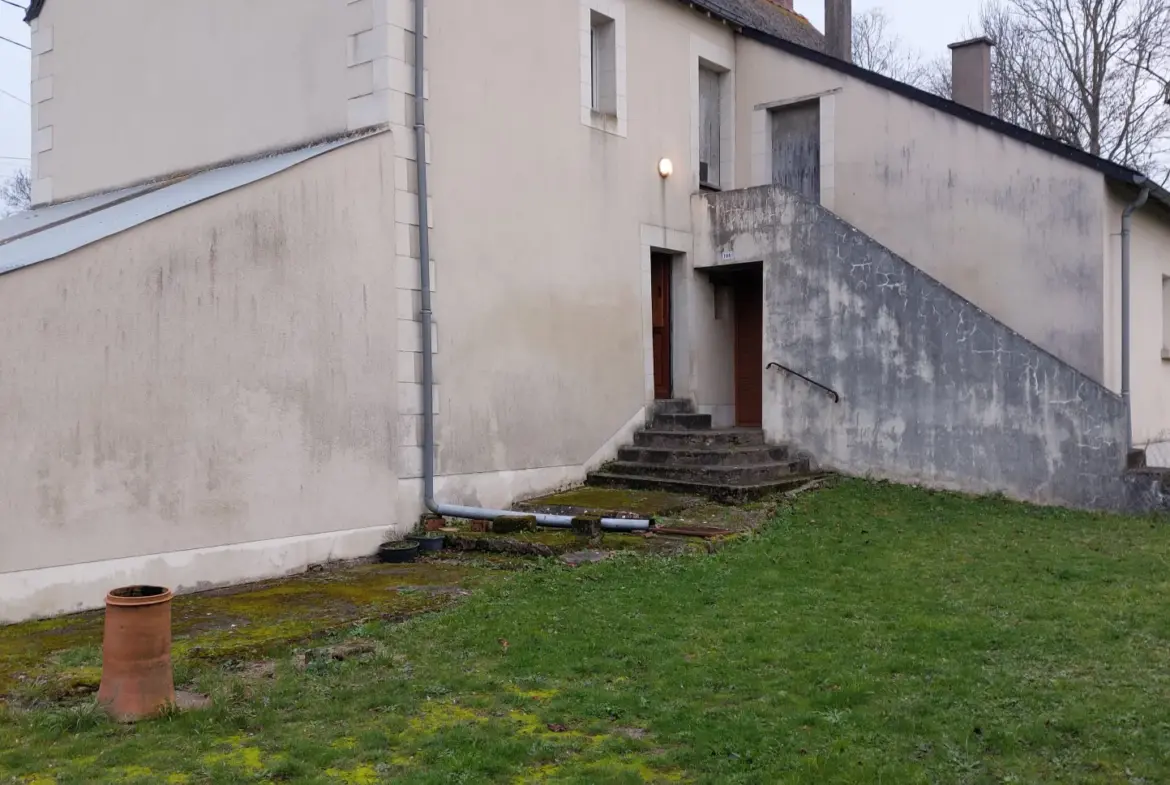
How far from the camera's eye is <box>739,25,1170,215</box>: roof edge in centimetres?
1091

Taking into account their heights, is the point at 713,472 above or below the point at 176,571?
above

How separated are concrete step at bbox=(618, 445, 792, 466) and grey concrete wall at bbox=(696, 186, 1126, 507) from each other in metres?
0.63

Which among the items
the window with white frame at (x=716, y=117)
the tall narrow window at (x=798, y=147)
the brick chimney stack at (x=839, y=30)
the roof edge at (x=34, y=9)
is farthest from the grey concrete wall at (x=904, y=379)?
the roof edge at (x=34, y=9)

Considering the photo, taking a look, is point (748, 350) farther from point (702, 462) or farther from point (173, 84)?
point (173, 84)

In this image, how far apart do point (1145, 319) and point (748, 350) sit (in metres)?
4.93

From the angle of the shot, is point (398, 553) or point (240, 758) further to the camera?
point (398, 553)

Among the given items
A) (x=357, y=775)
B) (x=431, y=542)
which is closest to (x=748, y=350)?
(x=431, y=542)

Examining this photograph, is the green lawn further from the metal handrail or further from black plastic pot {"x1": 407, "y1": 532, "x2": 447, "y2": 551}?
the metal handrail

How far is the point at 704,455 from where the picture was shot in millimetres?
11273

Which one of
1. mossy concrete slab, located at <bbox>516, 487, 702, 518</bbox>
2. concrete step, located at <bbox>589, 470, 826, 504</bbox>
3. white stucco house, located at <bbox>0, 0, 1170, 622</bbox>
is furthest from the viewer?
concrete step, located at <bbox>589, 470, 826, 504</bbox>

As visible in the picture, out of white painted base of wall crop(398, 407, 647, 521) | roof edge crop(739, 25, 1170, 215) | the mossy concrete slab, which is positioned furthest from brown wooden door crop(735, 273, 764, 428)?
the mossy concrete slab

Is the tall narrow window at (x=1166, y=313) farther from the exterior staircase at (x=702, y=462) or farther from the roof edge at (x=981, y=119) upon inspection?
the exterior staircase at (x=702, y=462)

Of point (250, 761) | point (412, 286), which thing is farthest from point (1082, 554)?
point (250, 761)

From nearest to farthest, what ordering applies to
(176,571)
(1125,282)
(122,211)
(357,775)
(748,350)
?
(357,775) → (176,571) → (122,211) → (1125,282) → (748,350)
